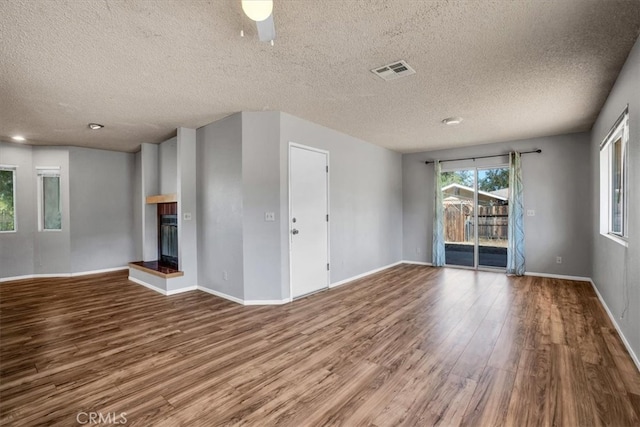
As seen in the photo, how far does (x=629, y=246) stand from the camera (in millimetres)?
2533

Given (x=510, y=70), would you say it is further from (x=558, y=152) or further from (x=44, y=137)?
(x=44, y=137)

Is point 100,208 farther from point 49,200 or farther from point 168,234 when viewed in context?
point 168,234

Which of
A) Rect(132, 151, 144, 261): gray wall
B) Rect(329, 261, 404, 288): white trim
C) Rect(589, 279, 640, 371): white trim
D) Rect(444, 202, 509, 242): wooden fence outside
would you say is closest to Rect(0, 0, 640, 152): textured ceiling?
Rect(444, 202, 509, 242): wooden fence outside

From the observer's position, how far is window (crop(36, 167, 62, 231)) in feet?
19.1

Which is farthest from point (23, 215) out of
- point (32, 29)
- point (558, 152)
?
point (558, 152)

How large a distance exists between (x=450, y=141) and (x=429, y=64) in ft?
10.8

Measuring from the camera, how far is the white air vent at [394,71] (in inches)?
104

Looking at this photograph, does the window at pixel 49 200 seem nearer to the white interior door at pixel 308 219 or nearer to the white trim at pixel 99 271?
the white trim at pixel 99 271

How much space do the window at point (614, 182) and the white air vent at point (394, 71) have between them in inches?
79.5

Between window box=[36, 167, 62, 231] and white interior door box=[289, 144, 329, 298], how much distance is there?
511 centimetres

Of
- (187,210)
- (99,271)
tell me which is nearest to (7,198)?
(99,271)

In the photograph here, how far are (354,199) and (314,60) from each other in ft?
10.0

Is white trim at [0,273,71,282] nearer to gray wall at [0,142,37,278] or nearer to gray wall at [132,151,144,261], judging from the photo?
gray wall at [0,142,37,278]

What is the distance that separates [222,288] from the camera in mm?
4277
